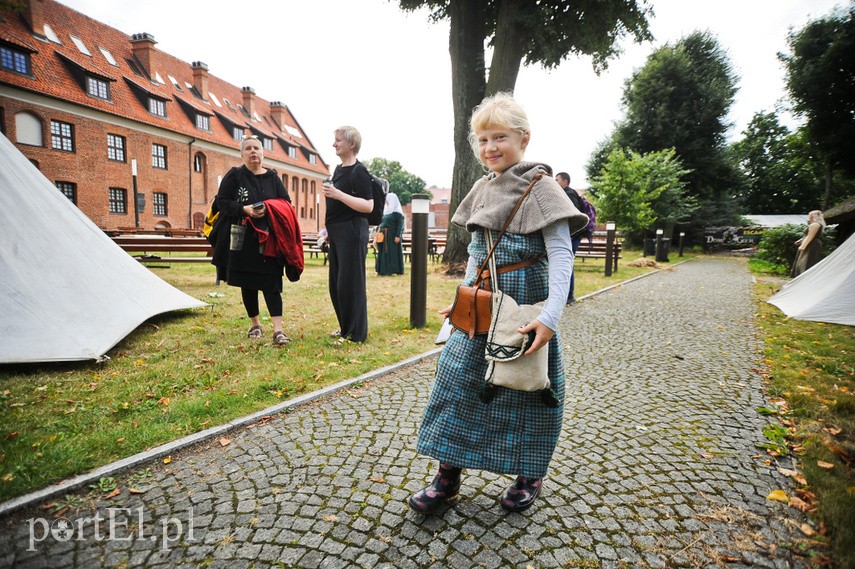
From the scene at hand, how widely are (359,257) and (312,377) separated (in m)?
1.53

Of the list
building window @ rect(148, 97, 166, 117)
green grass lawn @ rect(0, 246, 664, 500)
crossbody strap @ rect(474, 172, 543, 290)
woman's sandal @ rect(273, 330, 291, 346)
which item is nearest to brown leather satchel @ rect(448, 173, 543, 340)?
crossbody strap @ rect(474, 172, 543, 290)

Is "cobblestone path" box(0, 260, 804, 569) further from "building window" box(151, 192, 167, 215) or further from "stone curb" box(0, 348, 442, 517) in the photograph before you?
"building window" box(151, 192, 167, 215)

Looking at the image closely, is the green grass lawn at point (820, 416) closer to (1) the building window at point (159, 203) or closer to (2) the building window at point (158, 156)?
(1) the building window at point (159, 203)

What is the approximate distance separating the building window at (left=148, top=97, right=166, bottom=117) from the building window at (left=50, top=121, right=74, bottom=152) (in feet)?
19.1

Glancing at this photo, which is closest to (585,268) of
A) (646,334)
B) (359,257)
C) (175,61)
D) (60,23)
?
(646,334)

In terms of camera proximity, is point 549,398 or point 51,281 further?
point 51,281

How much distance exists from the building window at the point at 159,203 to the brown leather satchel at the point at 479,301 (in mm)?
34717

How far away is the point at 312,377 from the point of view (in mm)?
3928

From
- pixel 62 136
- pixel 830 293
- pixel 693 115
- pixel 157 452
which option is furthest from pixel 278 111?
pixel 157 452

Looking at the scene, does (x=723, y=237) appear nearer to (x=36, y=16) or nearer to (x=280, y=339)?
(x=280, y=339)

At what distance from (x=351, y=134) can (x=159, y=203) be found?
32501mm

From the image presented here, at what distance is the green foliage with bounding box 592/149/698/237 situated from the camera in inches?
928

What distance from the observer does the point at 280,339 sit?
4887 millimetres

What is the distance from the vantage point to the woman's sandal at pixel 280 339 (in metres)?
4.88
